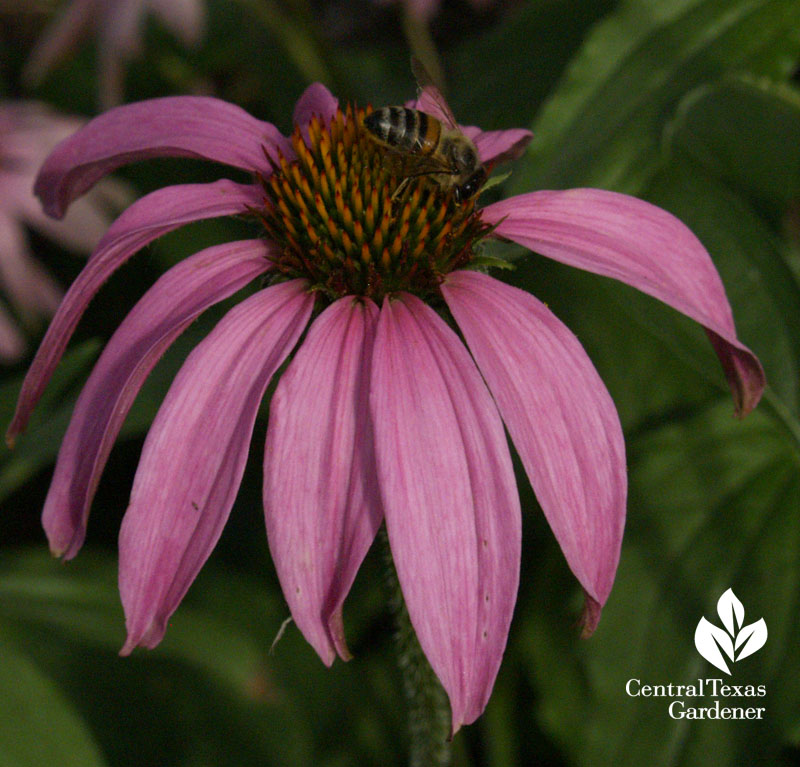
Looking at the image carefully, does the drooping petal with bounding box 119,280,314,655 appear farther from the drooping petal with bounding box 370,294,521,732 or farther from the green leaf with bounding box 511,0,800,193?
the green leaf with bounding box 511,0,800,193

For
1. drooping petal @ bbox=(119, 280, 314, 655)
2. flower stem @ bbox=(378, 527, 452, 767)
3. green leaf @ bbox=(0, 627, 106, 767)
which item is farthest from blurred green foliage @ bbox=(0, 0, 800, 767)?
drooping petal @ bbox=(119, 280, 314, 655)

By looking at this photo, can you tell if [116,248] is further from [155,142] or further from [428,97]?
[428,97]

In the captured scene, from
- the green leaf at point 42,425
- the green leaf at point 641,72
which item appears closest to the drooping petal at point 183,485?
the green leaf at point 42,425

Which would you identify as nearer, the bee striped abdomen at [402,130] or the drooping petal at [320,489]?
the drooping petal at [320,489]

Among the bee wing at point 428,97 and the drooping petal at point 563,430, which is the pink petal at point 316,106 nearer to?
the bee wing at point 428,97

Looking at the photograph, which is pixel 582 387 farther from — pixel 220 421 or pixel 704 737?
pixel 704 737

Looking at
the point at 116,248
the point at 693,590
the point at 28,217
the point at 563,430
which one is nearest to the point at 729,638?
the point at 693,590
